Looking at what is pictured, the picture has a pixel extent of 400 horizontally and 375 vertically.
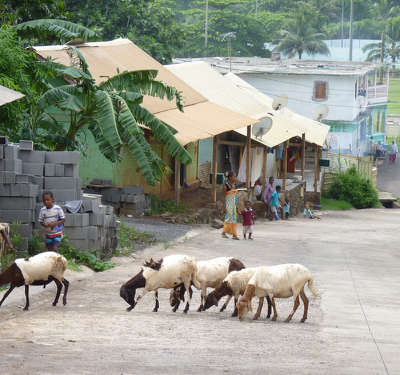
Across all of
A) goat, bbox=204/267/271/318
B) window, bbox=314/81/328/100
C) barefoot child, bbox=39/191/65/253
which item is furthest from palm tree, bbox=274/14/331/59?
goat, bbox=204/267/271/318

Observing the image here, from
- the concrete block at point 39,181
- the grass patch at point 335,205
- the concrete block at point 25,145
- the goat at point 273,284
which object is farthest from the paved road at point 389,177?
the goat at point 273,284

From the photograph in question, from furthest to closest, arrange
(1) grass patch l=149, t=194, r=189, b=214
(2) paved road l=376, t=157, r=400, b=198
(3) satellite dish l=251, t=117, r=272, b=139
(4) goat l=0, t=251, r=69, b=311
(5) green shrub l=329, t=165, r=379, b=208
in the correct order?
(2) paved road l=376, t=157, r=400, b=198 → (5) green shrub l=329, t=165, r=379, b=208 → (3) satellite dish l=251, t=117, r=272, b=139 → (1) grass patch l=149, t=194, r=189, b=214 → (4) goat l=0, t=251, r=69, b=311

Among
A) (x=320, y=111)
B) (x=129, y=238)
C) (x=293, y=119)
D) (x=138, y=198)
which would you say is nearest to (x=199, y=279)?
(x=129, y=238)

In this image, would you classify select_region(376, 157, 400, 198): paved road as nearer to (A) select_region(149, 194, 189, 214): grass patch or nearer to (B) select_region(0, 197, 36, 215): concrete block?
(A) select_region(149, 194, 189, 214): grass patch

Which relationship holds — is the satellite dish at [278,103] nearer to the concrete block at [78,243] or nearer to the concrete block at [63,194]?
the concrete block at [63,194]

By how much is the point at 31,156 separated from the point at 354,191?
83.7ft

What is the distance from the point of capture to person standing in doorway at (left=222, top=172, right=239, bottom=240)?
61.5 ft

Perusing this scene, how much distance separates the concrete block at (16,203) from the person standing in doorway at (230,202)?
20.9 feet

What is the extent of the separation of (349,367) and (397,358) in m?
0.82

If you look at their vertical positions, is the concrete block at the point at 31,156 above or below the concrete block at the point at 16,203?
above

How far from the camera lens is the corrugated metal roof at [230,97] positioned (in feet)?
89.4

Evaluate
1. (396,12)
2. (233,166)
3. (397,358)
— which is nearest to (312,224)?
(233,166)

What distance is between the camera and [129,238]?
17.1 m

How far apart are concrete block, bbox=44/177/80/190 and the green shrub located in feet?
81.5
